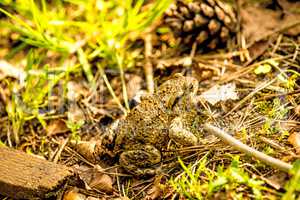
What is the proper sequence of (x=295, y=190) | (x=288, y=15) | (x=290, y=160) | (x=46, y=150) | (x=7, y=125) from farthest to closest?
1. (x=288, y=15)
2. (x=7, y=125)
3. (x=46, y=150)
4. (x=290, y=160)
5. (x=295, y=190)

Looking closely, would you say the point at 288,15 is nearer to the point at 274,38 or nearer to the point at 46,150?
the point at 274,38

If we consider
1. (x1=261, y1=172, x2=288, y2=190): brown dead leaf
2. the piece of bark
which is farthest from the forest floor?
the piece of bark

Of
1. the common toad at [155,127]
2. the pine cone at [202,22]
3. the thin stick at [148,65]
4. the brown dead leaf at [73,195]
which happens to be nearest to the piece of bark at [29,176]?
the brown dead leaf at [73,195]

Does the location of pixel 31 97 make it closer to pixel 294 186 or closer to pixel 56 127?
pixel 56 127

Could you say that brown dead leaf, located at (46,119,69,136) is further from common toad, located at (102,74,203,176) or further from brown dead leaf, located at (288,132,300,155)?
brown dead leaf, located at (288,132,300,155)

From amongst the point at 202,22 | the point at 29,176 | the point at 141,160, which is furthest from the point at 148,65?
the point at 29,176

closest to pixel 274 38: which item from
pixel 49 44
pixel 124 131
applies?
pixel 124 131
